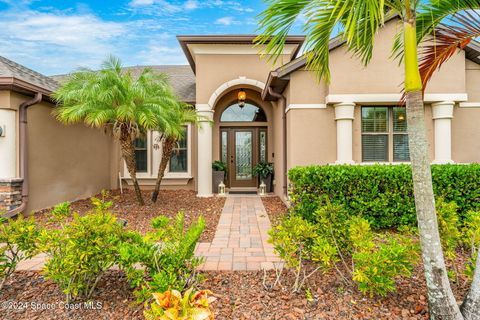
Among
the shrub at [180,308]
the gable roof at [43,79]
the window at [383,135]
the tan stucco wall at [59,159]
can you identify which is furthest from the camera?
the window at [383,135]

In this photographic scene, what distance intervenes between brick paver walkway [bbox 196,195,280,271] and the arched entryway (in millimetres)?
3924

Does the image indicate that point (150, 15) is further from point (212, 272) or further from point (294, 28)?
point (212, 272)

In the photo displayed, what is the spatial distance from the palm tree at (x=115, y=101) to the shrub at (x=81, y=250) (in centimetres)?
413

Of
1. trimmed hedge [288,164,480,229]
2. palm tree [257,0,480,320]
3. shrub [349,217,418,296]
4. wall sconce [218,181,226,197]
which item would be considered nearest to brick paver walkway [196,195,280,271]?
trimmed hedge [288,164,480,229]

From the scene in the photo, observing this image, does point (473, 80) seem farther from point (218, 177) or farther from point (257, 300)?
point (257, 300)

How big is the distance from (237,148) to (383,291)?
906cm

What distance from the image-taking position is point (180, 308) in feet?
6.12

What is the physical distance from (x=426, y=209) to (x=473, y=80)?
284 inches

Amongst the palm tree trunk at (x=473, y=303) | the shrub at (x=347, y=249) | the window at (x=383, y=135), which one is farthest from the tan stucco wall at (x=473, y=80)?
A: the palm tree trunk at (x=473, y=303)

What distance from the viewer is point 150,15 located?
11.3m

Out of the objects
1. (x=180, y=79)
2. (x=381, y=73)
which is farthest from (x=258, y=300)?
(x=180, y=79)

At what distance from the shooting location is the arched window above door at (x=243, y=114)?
445 inches

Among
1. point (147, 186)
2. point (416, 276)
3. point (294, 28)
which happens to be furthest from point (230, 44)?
point (416, 276)

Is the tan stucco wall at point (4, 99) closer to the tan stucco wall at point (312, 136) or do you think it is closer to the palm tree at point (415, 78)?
the palm tree at point (415, 78)
